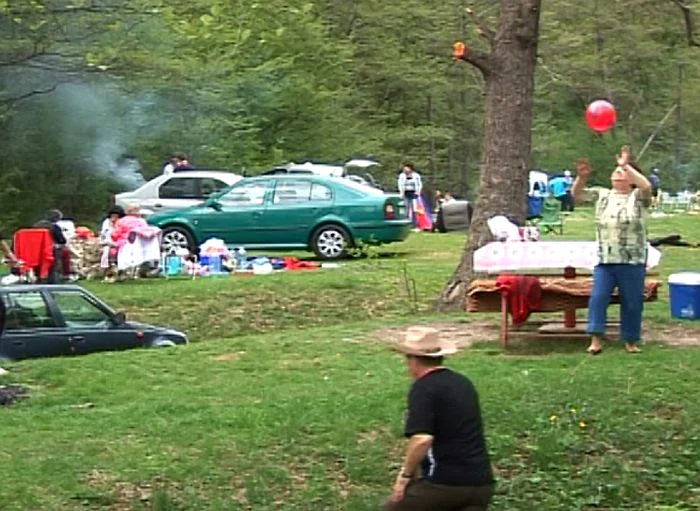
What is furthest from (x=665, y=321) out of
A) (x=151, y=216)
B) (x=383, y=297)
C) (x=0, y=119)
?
(x=0, y=119)

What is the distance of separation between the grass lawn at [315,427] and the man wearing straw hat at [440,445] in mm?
2275

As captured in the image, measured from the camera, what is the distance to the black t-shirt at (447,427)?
6.51 meters

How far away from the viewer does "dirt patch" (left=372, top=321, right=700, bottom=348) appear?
12.7 meters

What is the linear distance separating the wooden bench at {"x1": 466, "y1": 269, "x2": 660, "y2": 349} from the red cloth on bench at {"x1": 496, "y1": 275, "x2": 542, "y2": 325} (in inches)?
1.5

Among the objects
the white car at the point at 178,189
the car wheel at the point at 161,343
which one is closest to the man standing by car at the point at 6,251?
the car wheel at the point at 161,343

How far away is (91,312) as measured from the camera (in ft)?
50.2

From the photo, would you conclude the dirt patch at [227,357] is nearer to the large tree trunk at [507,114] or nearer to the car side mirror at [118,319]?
the car side mirror at [118,319]

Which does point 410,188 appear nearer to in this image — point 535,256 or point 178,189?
point 178,189

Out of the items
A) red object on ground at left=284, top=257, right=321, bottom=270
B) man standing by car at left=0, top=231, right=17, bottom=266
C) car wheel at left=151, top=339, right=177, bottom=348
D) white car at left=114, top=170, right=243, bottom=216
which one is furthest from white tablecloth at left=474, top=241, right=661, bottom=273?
white car at left=114, top=170, right=243, bottom=216

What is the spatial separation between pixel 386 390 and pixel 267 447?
146 cm

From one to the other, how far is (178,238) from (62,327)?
8.91 metres

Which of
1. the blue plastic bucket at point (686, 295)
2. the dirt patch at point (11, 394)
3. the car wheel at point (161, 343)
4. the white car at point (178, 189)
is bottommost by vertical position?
the dirt patch at point (11, 394)

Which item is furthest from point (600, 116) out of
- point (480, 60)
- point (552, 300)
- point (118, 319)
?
point (118, 319)

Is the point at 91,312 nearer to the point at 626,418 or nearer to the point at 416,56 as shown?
the point at 626,418
